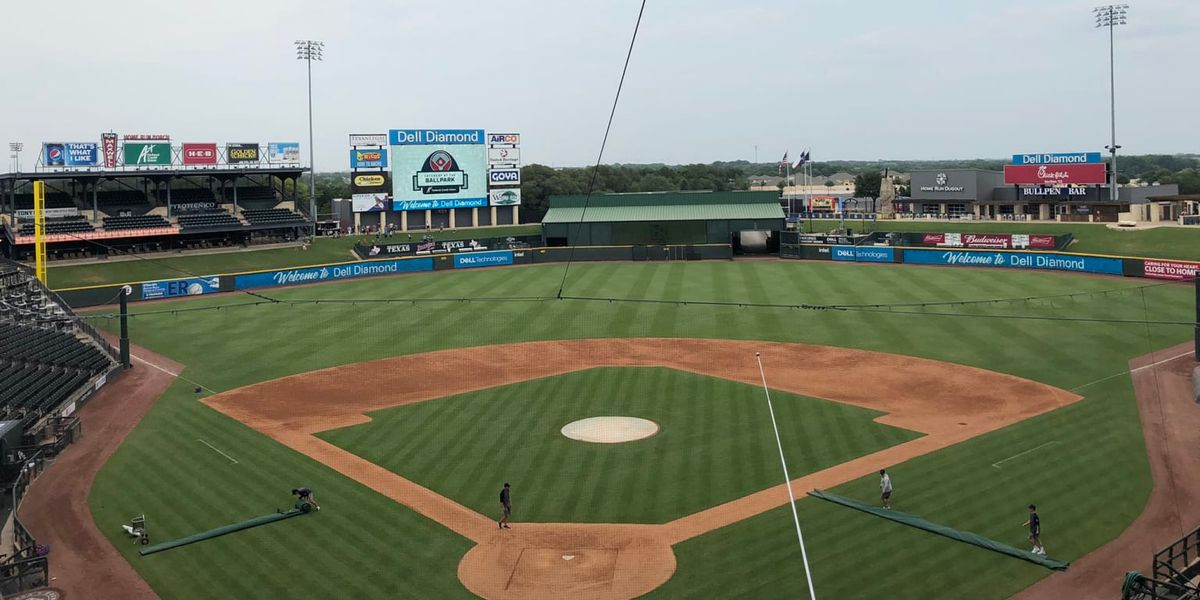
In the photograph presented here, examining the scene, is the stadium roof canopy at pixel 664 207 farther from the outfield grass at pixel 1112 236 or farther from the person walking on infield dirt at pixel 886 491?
the person walking on infield dirt at pixel 886 491

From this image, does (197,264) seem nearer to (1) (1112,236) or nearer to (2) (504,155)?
(2) (504,155)

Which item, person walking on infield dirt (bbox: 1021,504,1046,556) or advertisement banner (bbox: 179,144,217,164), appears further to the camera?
advertisement banner (bbox: 179,144,217,164)

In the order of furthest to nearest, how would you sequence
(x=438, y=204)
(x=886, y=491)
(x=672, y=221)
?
(x=438, y=204), (x=672, y=221), (x=886, y=491)

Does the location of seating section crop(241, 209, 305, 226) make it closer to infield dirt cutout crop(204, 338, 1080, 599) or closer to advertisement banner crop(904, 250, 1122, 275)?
infield dirt cutout crop(204, 338, 1080, 599)

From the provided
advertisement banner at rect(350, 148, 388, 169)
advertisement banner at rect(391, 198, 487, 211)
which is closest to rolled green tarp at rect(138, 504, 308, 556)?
advertisement banner at rect(391, 198, 487, 211)

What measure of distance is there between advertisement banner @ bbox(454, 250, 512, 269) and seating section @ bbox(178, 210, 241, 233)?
61.6 feet

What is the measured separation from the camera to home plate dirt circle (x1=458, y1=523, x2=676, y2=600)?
16.9m

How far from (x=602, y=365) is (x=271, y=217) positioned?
170ft

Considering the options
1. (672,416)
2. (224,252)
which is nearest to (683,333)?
(672,416)

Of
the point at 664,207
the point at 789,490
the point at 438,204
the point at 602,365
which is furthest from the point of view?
the point at 438,204

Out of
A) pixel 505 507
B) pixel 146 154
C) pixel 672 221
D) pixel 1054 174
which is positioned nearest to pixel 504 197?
pixel 672 221

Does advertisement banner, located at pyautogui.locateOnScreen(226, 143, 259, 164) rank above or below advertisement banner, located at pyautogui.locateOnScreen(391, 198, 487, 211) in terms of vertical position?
above

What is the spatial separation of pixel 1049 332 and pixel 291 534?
33801 mm

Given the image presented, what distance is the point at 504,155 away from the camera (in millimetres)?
95625
